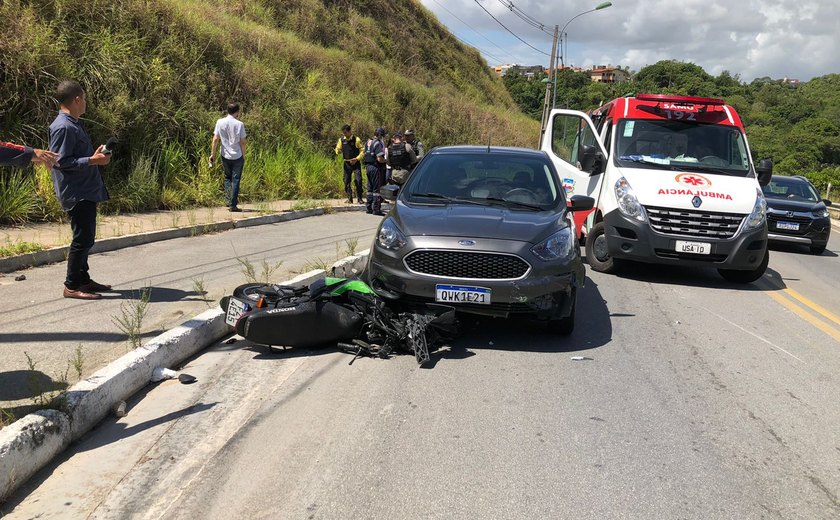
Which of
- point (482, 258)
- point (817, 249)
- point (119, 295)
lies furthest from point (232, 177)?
point (817, 249)

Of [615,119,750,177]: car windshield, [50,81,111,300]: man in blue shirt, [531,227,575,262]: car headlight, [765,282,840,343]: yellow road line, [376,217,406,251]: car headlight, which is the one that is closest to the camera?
[531,227,575,262]: car headlight

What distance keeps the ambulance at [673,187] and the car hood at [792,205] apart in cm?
485

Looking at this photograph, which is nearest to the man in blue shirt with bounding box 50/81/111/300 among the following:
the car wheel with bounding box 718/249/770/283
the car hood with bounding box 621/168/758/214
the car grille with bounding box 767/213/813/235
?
the car hood with bounding box 621/168/758/214

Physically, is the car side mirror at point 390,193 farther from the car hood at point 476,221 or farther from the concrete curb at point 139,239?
the concrete curb at point 139,239

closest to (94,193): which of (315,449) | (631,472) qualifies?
(315,449)

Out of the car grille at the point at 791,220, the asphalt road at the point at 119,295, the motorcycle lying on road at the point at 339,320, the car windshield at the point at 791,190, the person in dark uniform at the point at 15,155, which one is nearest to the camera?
the person in dark uniform at the point at 15,155

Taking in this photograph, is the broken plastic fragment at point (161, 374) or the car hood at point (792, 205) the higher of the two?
the car hood at point (792, 205)

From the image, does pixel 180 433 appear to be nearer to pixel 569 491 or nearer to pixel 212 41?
pixel 569 491

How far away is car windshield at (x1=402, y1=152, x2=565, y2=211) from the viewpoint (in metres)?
6.74

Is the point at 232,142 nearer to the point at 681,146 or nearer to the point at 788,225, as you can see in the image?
the point at 681,146

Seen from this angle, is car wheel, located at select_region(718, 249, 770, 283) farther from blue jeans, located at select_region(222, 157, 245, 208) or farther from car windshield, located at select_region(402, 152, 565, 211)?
blue jeans, located at select_region(222, 157, 245, 208)

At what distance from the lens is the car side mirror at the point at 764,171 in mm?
9617

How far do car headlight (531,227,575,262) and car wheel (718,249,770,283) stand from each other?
4295 mm

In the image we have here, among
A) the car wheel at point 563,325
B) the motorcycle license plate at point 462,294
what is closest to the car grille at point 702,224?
the car wheel at point 563,325
